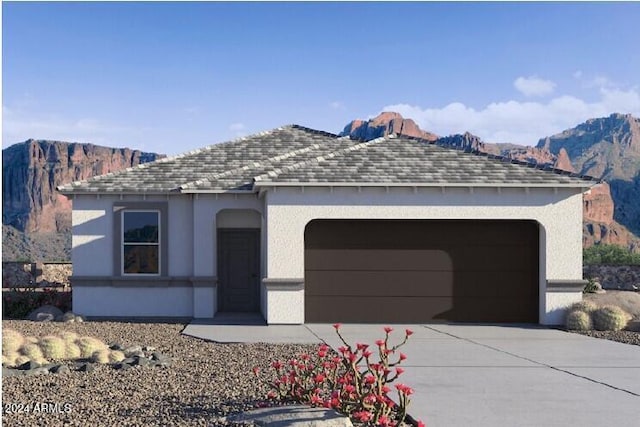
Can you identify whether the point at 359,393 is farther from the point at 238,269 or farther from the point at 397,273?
the point at 238,269

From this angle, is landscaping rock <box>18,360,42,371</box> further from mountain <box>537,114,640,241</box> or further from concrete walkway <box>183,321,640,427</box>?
mountain <box>537,114,640,241</box>

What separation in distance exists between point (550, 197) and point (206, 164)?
8.85 m

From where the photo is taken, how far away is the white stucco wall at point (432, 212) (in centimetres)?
1659

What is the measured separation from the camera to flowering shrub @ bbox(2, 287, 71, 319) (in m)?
19.7

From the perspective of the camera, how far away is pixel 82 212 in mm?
18578

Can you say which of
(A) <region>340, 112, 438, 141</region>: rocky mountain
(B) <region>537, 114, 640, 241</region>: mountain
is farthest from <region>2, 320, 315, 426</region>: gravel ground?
(A) <region>340, 112, 438, 141</region>: rocky mountain

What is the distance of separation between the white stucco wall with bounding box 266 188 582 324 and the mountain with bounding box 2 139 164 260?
81.0 m

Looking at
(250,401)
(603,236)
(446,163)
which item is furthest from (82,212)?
(603,236)

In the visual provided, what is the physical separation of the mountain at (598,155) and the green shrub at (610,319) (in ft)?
236

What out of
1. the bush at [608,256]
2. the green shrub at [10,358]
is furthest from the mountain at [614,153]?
the green shrub at [10,358]

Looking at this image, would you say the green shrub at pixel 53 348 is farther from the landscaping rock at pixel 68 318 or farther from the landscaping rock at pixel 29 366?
the landscaping rock at pixel 68 318

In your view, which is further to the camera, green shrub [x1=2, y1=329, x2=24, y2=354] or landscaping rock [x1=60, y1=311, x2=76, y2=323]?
landscaping rock [x1=60, y1=311, x2=76, y2=323]

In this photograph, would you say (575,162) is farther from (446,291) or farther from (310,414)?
(310,414)

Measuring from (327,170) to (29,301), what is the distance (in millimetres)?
8853
